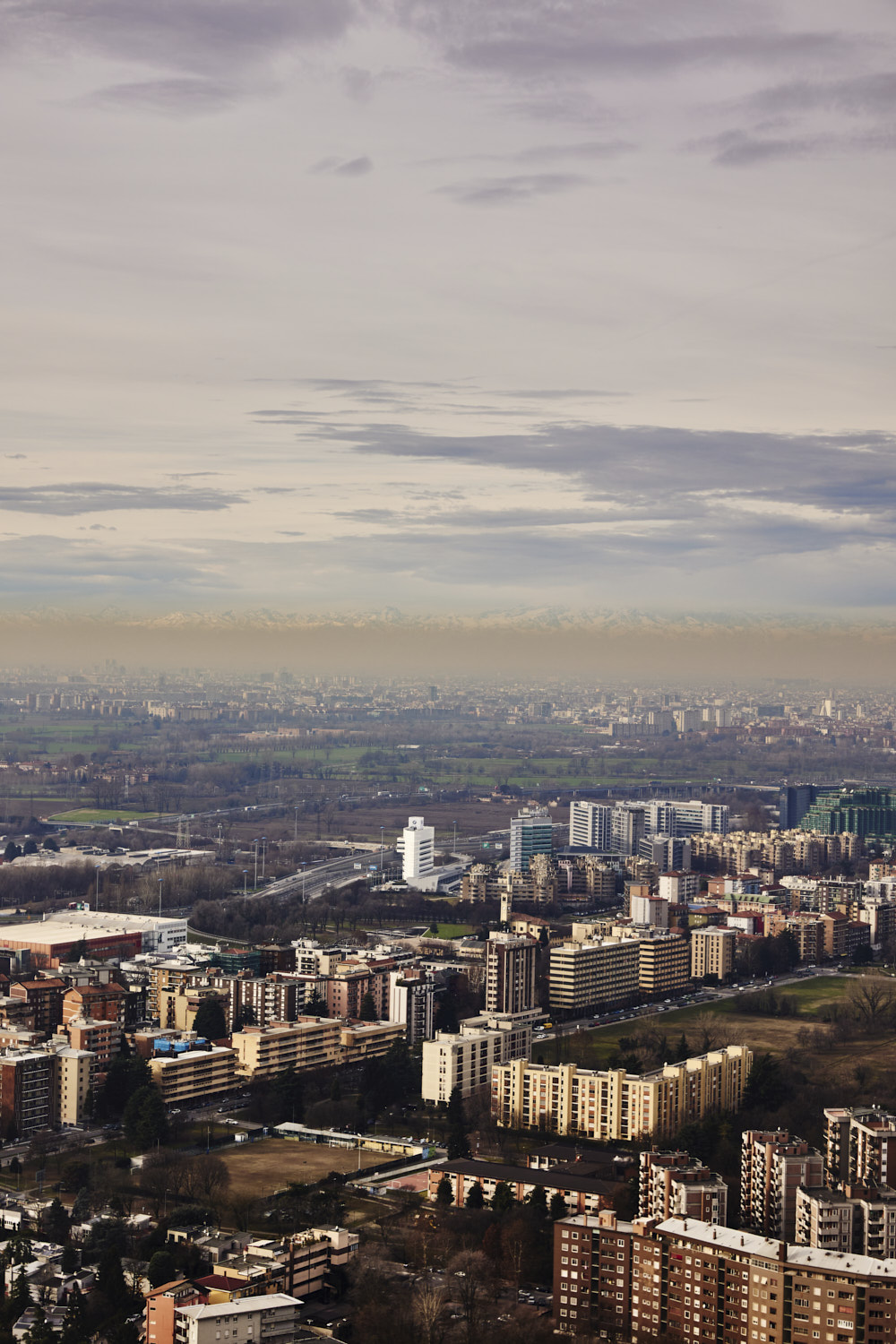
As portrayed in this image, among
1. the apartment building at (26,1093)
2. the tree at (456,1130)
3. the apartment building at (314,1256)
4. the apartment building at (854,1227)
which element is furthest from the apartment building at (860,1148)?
the apartment building at (26,1093)

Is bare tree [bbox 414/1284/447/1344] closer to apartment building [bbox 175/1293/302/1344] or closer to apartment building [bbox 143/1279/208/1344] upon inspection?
apartment building [bbox 175/1293/302/1344]

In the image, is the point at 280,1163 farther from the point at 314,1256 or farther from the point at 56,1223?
the point at 314,1256

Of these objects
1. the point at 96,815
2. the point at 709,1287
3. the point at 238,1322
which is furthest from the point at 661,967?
the point at 96,815

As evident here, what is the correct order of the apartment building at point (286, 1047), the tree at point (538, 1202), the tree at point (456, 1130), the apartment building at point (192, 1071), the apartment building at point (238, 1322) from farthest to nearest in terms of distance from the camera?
the apartment building at point (286, 1047)
the apartment building at point (192, 1071)
the tree at point (456, 1130)
the tree at point (538, 1202)
the apartment building at point (238, 1322)

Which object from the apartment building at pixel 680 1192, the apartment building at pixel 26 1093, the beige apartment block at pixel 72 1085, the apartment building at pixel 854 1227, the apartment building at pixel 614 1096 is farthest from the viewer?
A: the beige apartment block at pixel 72 1085

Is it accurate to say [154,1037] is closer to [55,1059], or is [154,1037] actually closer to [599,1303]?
[55,1059]

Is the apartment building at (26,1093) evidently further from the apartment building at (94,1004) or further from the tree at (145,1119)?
the apartment building at (94,1004)
